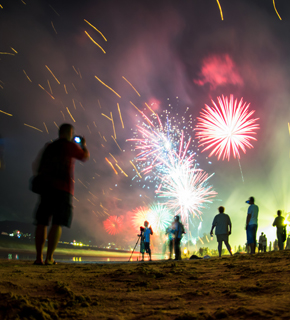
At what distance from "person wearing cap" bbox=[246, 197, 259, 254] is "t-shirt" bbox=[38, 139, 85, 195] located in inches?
274

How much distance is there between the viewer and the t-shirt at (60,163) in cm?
383

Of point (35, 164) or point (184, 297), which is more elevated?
point (35, 164)

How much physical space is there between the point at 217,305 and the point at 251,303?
0.25 m

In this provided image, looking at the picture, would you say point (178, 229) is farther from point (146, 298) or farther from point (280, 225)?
point (146, 298)

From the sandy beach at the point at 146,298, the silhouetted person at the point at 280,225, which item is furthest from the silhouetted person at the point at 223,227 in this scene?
the sandy beach at the point at 146,298

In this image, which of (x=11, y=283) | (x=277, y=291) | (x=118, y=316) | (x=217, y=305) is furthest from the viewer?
(x=11, y=283)

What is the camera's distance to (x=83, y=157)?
420 cm

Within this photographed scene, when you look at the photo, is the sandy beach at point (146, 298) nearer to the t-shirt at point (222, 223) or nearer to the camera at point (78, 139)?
the camera at point (78, 139)

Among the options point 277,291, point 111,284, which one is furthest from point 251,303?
point 111,284

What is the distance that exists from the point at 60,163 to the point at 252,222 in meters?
7.43

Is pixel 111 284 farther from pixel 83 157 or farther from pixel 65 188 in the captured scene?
pixel 83 157

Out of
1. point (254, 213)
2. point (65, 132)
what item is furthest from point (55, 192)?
point (254, 213)

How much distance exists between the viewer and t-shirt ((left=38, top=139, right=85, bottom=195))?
12.6 ft

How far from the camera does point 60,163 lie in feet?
12.8
